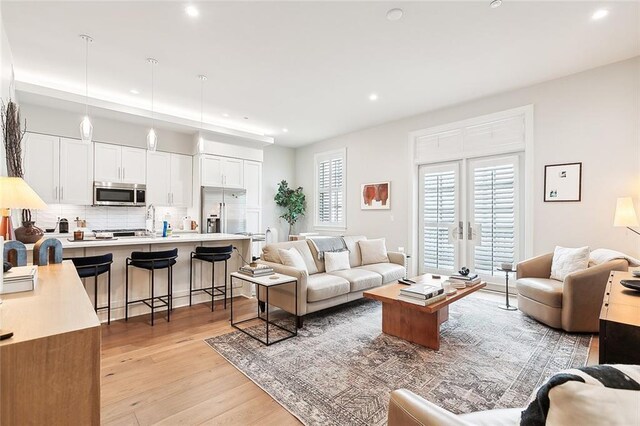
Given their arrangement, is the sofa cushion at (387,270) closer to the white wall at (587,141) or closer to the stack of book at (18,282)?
the white wall at (587,141)

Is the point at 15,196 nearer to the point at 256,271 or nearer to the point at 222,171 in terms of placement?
the point at 256,271

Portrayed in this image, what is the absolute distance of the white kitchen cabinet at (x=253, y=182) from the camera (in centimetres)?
674

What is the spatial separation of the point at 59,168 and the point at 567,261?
7268 mm

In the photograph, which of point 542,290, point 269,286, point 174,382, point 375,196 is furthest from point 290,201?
point 174,382

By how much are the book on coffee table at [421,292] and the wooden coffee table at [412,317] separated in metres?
0.09

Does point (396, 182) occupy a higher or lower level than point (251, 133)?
lower

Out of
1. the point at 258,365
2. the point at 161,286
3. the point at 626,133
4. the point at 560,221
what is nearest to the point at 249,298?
the point at 161,286

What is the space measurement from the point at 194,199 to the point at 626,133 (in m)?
6.79

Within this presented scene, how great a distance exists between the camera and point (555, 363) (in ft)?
8.32

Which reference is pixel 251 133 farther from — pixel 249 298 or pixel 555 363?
pixel 555 363

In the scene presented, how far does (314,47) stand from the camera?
134 inches

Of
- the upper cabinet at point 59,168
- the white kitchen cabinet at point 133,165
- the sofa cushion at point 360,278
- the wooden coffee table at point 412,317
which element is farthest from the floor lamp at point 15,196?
the white kitchen cabinet at point 133,165

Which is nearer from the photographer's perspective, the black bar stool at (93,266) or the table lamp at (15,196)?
the table lamp at (15,196)

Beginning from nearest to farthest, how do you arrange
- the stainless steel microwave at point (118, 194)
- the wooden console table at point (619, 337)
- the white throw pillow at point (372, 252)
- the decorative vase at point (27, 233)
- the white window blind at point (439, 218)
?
the wooden console table at point (619, 337) → the decorative vase at point (27, 233) → the white throw pillow at point (372, 252) → the stainless steel microwave at point (118, 194) → the white window blind at point (439, 218)
